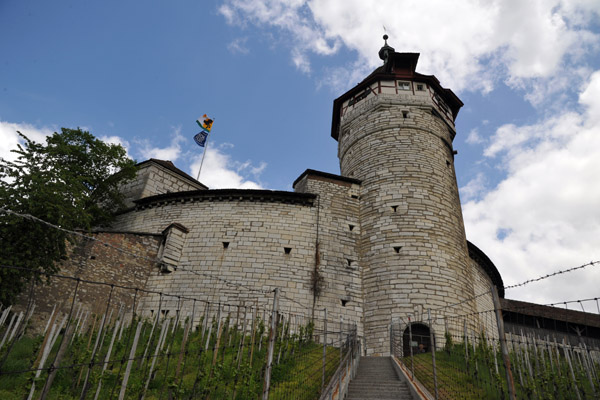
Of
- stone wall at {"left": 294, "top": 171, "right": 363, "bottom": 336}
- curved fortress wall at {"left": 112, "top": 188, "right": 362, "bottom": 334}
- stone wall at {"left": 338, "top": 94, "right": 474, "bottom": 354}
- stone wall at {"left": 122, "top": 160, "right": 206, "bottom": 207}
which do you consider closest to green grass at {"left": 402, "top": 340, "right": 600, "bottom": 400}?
stone wall at {"left": 338, "top": 94, "right": 474, "bottom": 354}

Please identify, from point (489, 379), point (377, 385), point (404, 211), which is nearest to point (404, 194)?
point (404, 211)

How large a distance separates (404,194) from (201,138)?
1499 cm

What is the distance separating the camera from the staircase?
22.4 ft

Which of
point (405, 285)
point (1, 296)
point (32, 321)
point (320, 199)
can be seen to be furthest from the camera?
point (320, 199)

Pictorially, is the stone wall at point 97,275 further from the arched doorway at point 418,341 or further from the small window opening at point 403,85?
the small window opening at point 403,85

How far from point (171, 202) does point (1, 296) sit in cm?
755

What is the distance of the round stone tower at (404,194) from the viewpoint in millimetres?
12102

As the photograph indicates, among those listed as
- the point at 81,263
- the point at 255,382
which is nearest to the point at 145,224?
the point at 81,263

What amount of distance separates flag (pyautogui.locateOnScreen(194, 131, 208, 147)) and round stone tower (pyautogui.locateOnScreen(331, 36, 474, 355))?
9.48 metres

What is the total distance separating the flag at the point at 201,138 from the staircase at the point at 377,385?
18.4 metres

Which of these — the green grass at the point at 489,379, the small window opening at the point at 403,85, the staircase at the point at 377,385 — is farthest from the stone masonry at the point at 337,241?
the staircase at the point at 377,385

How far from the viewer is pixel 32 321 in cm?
1067

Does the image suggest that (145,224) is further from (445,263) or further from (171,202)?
(445,263)

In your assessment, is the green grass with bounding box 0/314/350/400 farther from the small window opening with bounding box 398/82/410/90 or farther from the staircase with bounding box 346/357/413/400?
the small window opening with bounding box 398/82/410/90
